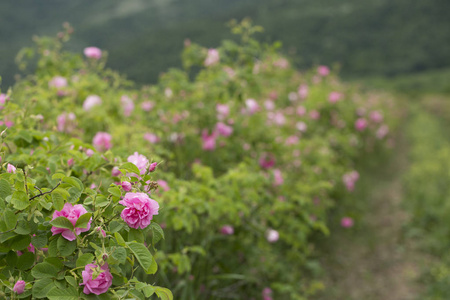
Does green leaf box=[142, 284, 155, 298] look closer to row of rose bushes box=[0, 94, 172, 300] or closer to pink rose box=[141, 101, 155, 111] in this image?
row of rose bushes box=[0, 94, 172, 300]

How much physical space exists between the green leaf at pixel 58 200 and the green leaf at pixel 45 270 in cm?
13

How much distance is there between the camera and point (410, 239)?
12.8 ft

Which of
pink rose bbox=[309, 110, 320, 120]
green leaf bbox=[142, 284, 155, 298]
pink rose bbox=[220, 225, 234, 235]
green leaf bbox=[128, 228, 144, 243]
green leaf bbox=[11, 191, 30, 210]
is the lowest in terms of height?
green leaf bbox=[142, 284, 155, 298]

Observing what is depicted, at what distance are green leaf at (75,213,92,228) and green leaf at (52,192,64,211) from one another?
6 centimetres

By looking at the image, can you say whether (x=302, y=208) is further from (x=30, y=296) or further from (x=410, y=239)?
(x=30, y=296)

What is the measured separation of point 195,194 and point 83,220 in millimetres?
1070

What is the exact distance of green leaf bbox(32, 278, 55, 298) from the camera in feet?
2.77

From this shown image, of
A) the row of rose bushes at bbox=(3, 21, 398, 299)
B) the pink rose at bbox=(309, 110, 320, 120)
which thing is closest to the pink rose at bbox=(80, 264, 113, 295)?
the row of rose bushes at bbox=(3, 21, 398, 299)

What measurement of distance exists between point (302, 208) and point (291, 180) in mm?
330

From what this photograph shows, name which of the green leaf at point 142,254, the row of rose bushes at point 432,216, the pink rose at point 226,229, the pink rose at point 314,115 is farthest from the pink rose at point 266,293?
the pink rose at point 314,115

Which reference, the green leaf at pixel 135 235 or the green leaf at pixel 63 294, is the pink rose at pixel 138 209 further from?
the green leaf at pixel 63 294

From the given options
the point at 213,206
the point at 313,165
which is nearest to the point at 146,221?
the point at 213,206

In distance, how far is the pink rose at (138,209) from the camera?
0.87 metres

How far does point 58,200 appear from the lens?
0.89 meters
